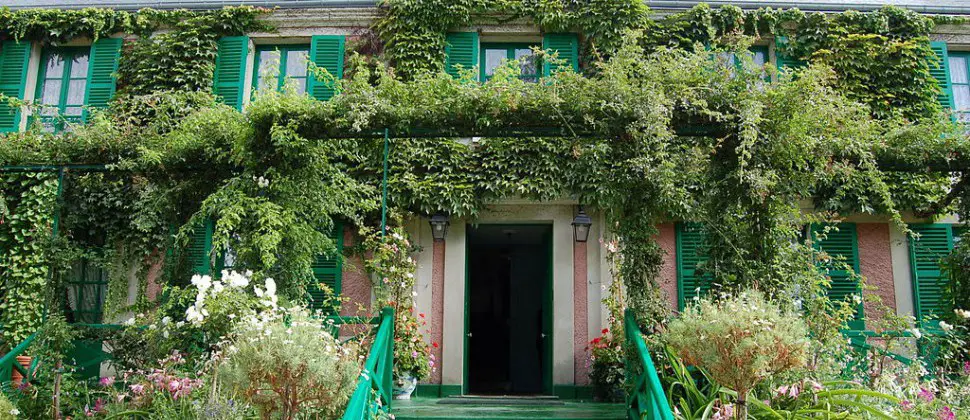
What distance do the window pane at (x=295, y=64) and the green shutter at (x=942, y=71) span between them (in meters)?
7.37

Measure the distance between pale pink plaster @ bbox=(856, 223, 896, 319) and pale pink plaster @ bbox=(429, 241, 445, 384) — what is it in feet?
15.3

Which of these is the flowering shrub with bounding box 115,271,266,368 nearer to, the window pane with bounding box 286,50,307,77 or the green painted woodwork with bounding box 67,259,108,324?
the green painted woodwork with bounding box 67,259,108,324

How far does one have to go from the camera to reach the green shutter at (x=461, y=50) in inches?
356

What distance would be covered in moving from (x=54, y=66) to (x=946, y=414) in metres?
9.86

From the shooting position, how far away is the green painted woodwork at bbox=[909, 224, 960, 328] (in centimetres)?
835

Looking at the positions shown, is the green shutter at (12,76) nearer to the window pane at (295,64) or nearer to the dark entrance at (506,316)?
the window pane at (295,64)

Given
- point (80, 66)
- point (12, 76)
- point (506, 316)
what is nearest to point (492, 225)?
point (506, 316)

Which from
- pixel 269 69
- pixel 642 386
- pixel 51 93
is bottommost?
pixel 642 386

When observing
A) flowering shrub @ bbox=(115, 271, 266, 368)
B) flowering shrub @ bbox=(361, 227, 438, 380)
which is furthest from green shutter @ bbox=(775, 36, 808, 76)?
flowering shrub @ bbox=(115, 271, 266, 368)

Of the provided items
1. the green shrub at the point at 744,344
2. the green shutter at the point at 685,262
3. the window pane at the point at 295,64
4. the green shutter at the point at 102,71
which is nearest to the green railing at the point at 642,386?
the green shrub at the point at 744,344

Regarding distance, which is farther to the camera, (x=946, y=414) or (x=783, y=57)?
(x=783, y=57)

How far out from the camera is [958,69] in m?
9.18

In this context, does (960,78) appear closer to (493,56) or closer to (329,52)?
(493,56)

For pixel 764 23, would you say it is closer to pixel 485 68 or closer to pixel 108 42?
pixel 485 68
